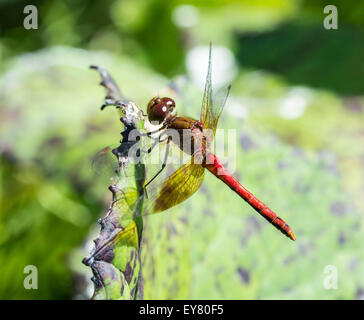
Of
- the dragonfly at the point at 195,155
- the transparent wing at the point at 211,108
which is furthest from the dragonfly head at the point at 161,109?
the transparent wing at the point at 211,108

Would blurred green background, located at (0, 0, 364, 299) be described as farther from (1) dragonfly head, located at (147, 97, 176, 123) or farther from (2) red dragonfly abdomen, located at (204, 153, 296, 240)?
(1) dragonfly head, located at (147, 97, 176, 123)

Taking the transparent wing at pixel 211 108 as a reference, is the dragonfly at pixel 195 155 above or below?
below

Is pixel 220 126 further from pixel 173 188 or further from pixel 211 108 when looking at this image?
pixel 173 188

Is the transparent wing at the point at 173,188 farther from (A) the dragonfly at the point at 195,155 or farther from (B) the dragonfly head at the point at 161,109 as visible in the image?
(B) the dragonfly head at the point at 161,109

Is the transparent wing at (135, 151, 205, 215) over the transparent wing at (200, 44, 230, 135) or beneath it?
beneath

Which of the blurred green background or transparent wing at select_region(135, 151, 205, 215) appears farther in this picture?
the blurred green background

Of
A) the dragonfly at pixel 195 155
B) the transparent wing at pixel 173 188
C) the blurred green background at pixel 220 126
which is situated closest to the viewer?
the transparent wing at pixel 173 188

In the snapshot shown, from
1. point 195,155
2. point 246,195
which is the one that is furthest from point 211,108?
point 246,195

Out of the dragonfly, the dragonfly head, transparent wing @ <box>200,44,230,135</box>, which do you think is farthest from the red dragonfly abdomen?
the dragonfly head

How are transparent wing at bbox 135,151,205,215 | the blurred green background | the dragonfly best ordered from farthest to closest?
the blurred green background → the dragonfly → transparent wing at bbox 135,151,205,215
